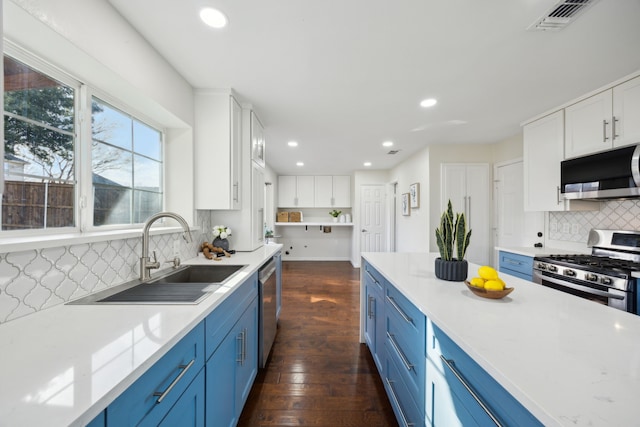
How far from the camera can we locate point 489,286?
3.58ft

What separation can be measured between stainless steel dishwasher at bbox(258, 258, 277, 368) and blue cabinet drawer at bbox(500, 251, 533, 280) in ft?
8.50

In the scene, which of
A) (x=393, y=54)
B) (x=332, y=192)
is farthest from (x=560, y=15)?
(x=332, y=192)

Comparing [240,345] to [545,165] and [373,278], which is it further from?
[545,165]

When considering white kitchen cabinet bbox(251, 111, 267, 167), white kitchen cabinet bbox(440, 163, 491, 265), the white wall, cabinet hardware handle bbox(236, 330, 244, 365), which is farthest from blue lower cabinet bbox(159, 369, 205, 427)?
white kitchen cabinet bbox(440, 163, 491, 265)

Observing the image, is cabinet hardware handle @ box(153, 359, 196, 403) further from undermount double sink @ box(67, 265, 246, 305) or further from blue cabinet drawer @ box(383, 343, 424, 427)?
blue cabinet drawer @ box(383, 343, 424, 427)

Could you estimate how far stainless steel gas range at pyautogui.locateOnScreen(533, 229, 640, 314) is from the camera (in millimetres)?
1797

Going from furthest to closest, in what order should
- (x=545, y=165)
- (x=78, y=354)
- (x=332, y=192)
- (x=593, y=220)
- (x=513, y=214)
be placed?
(x=332, y=192), (x=513, y=214), (x=545, y=165), (x=593, y=220), (x=78, y=354)

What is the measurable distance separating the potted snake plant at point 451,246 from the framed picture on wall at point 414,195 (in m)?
2.99

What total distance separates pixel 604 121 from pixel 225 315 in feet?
11.0

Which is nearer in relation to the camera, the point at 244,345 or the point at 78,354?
the point at 78,354

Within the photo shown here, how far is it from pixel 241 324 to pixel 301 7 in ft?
5.90

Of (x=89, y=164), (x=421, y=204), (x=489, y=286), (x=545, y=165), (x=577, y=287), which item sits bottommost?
(x=577, y=287)

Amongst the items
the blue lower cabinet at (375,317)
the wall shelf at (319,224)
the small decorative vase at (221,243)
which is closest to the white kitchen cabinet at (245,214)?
the small decorative vase at (221,243)

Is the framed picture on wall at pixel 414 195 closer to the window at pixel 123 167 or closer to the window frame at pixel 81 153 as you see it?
the window at pixel 123 167
